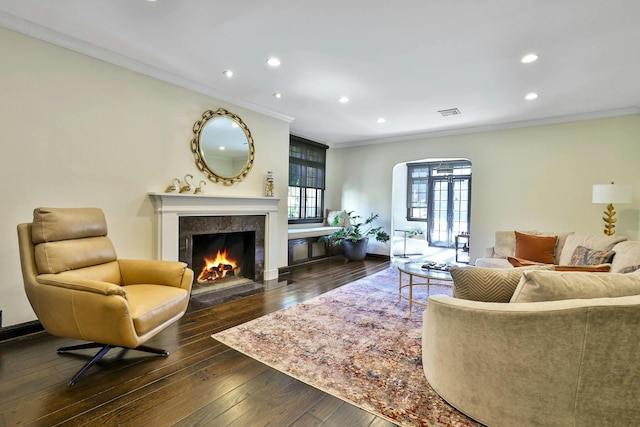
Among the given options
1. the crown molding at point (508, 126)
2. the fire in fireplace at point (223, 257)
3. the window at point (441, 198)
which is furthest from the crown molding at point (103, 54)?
the window at point (441, 198)

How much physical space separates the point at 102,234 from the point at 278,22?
241cm

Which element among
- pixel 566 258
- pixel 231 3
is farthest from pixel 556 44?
pixel 231 3

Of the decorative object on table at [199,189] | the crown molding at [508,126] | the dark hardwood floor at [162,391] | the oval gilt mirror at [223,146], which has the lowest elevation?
the dark hardwood floor at [162,391]

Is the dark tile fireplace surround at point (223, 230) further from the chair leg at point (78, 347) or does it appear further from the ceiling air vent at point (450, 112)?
the ceiling air vent at point (450, 112)

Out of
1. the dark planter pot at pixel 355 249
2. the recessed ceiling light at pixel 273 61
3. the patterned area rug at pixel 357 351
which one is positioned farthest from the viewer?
the dark planter pot at pixel 355 249

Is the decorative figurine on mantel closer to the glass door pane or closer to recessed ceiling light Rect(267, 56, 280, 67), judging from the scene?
recessed ceiling light Rect(267, 56, 280, 67)

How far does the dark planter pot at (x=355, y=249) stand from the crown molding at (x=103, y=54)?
3.57m

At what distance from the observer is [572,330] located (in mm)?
1400

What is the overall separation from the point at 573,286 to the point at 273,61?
3.13 m

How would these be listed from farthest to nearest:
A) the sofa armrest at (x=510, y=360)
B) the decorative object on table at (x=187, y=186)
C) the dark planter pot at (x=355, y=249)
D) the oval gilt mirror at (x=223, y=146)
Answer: the dark planter pot at (x=355, y=249) < the oval gilt mirror at (x=223, y=146) < the decorative object on table at (x=187, y=186) < the sofa armrest at (x=510, y=360)

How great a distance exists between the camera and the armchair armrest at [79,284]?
6.49 feet

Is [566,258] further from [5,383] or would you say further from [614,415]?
[5,383]

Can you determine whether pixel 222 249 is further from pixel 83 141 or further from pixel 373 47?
pixel 373 47

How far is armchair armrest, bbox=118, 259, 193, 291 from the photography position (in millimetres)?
2648
